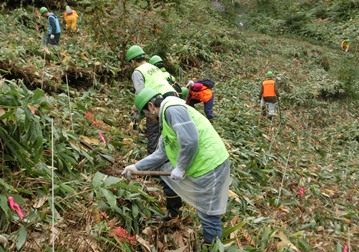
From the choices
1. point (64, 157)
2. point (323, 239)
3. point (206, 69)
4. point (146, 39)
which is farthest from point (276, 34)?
point (64, 157)

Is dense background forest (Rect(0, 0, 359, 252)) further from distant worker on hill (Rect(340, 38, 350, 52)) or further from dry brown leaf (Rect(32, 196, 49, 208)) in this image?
Result: distant worker on hill (Rect(340, 38, 350, 52))

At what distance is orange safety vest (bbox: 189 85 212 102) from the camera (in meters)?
7.51

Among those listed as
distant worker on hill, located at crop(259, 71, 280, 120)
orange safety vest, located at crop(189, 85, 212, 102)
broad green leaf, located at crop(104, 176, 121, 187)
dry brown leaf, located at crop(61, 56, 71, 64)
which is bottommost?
distant worker on hill, located at crop(259, 71, 280, 120)

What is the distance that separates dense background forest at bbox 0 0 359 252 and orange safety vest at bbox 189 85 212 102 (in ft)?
2.61

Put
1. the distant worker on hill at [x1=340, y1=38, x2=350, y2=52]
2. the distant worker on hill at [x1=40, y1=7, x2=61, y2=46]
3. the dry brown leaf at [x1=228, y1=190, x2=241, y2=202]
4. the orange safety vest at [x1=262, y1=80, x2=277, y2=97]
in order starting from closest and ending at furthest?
1. the dry brown leaf at [x1=228, y1=190, x2=241, y2=202]
2. the distant worker on hill at [x1=40, y1=7, x2=61, y2=46]
3. the orange safety vest at [x1=262, y1=80, x2=277, y2=97]
4. the distant worker on hill at [x1=340, y1=38, x2=350, y2=52]

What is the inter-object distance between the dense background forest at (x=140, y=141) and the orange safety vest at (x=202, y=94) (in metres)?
0.80

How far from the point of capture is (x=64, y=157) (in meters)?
3.99

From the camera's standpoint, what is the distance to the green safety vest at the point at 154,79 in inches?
193

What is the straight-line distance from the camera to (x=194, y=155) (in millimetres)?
3180

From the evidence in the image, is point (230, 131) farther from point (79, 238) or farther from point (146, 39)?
point (79, 238)

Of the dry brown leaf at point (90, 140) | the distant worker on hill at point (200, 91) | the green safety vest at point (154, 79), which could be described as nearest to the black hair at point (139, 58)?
the green safety vest at point (154, 79)

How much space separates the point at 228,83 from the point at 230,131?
4529mm

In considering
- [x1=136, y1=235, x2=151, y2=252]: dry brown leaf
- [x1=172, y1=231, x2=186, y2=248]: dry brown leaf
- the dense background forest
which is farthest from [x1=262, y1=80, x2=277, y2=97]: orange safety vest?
[x1=136, y1=235, x2=151, y2=252]: dry brown leaf

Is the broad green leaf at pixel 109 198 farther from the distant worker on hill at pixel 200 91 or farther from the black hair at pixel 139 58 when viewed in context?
the distant worker on hill at pixel 200 91
